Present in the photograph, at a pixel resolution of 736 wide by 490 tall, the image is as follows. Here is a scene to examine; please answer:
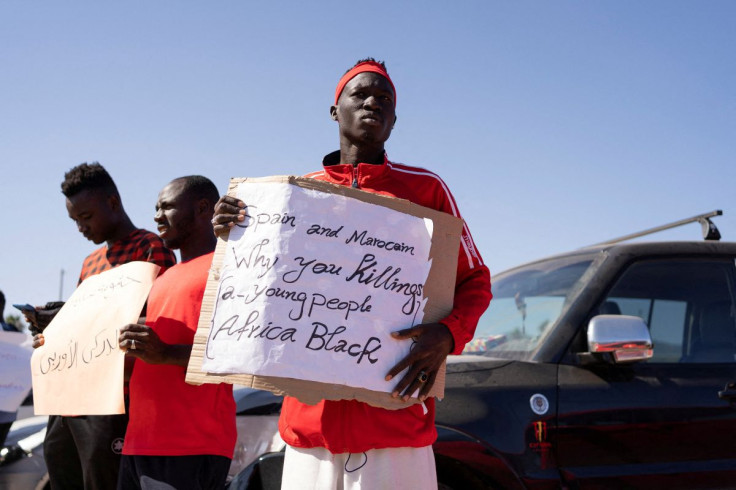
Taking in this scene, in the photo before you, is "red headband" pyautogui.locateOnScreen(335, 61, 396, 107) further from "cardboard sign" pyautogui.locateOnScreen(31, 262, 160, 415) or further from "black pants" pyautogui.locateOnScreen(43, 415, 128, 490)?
"black pants" pyautogui.locateOnScreen(43, 415, 128, 490)

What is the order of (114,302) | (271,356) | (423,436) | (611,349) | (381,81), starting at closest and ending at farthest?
(271,356), (423,436), (381,81), (114,302), (611,349)

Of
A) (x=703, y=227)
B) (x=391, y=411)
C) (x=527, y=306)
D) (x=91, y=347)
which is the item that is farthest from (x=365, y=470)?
(x=703, y=227)

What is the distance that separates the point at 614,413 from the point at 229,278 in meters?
1.98

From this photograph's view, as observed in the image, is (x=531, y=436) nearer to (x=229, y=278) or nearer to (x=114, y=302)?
(x=229, y=278)

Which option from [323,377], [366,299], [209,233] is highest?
[209,233]

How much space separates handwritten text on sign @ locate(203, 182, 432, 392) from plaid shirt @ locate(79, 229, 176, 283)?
1.21 metres

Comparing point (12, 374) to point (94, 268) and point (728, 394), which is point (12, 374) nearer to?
point (94, 268)

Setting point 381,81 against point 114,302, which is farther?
point 114,302

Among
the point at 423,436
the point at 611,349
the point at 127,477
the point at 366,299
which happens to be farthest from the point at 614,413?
the point at 127,477

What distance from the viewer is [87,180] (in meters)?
3.55

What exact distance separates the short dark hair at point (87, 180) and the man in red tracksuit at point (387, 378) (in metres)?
1.74

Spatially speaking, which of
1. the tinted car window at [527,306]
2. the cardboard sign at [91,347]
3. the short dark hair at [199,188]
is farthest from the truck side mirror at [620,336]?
the cardboard sign at [91,347]

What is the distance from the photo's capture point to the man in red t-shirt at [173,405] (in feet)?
8.09

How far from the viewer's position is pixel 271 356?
76.0 inches
